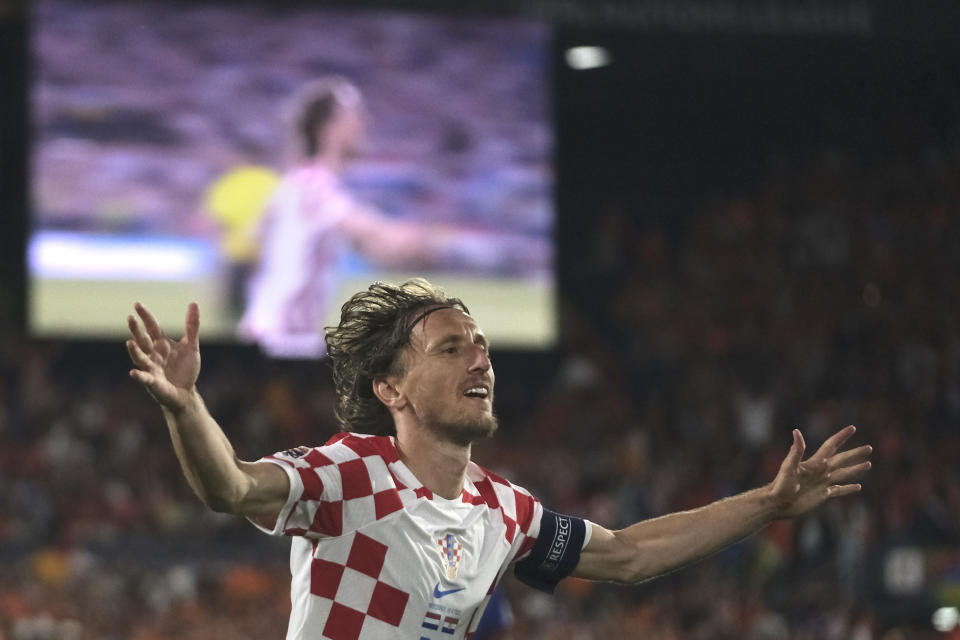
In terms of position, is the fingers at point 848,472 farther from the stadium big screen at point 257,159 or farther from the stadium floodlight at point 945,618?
the stadium big screen at point 257,159

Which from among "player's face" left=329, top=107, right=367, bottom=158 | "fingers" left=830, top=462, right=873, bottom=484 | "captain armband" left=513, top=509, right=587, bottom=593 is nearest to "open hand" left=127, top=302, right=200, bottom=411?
"captain armband" left=513, top=509, right=587, bottom=593

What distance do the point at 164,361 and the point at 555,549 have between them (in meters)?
1.32

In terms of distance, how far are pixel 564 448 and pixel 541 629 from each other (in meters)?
3.33

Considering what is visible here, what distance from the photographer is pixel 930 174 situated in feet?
58.1

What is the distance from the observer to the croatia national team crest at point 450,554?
3.76 metres

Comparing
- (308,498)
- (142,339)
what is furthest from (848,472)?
(142,339)

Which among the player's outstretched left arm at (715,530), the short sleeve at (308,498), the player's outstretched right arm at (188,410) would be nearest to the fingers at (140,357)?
the player's outstretched right arm at (188,410)

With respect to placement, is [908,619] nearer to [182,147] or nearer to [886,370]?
[886,370]

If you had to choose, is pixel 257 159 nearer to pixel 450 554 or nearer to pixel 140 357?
pixel 450 554

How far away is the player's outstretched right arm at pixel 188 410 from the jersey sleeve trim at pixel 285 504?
0.15 m

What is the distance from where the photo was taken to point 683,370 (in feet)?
52.4

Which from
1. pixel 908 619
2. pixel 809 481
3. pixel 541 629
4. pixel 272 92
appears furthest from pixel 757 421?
pixel 809 481

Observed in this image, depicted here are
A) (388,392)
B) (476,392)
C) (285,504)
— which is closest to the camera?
(285,504)

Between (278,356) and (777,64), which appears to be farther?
(777,64)
